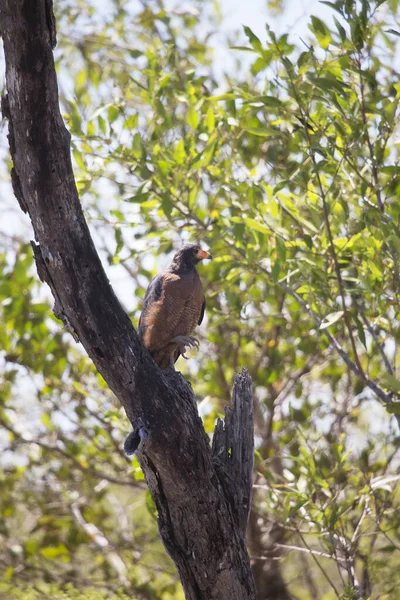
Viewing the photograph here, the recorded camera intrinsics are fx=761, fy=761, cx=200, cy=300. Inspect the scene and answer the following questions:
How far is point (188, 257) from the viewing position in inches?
196

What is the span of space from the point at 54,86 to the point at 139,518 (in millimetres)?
6169

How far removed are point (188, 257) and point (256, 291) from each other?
0.98m

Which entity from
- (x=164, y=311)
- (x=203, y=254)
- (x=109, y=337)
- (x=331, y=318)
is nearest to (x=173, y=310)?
(x=164, y=311)

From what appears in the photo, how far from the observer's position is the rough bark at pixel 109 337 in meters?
2.89

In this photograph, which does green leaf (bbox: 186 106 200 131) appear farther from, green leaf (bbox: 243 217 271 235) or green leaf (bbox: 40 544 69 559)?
green leaf (bbox: 40 544 69 559)

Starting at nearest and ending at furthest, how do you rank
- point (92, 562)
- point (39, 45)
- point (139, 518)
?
point (39, 45) < point (92, 562) < point (139, 518)

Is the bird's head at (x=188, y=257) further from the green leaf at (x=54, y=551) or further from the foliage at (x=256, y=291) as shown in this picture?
the green leaf at (x=54, y=551)

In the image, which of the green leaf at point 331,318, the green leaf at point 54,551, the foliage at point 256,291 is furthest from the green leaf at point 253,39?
the green leaf at point 54,551

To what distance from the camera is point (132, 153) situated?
462 centimetres

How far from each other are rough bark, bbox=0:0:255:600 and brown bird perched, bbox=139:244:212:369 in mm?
1257

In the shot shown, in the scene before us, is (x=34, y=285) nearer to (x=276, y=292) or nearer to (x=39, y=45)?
(x=276, y=292)

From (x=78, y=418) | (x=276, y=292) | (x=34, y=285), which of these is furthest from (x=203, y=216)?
(x=78, y=418)

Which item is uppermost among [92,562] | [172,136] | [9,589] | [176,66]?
[176,66]

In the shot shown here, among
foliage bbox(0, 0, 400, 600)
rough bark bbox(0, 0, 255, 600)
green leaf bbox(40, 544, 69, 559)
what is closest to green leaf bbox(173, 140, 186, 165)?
foliage bbox(0, 0, 400, 600)
